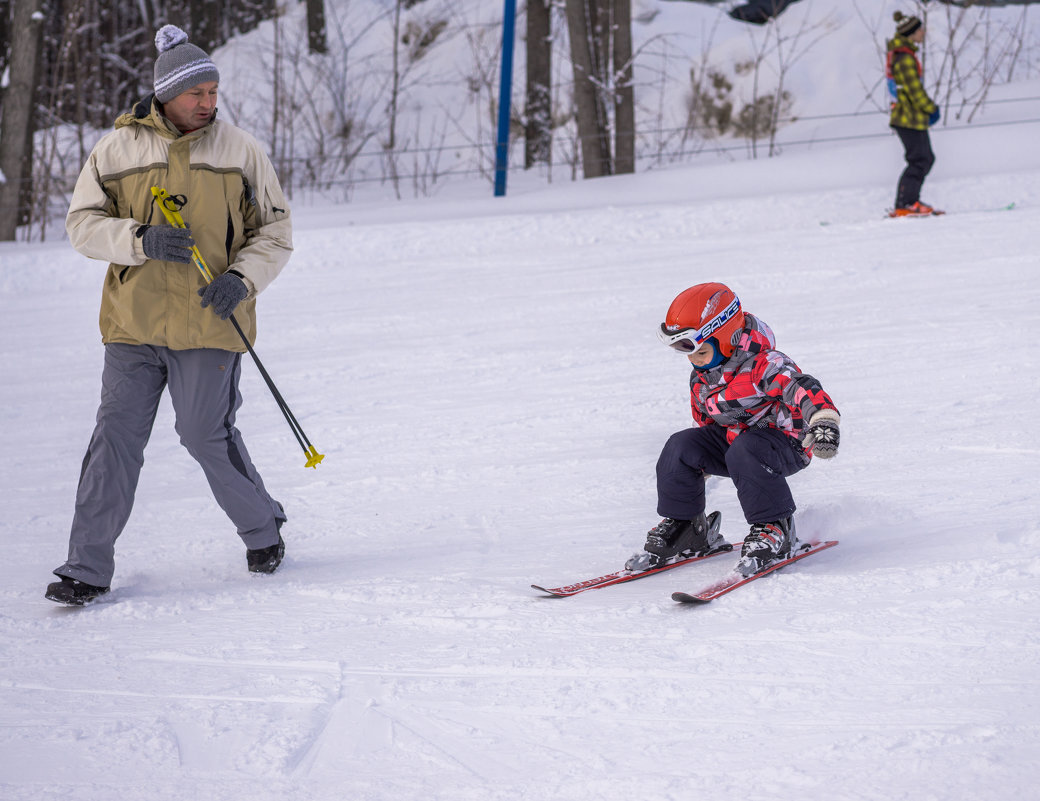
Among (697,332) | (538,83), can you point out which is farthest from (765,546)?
(538,83)

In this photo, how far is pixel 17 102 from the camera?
11141mm

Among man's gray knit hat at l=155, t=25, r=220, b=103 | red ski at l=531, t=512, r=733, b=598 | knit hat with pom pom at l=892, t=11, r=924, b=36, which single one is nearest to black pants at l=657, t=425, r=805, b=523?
red ski at l=531, t=512, r=733, b=598

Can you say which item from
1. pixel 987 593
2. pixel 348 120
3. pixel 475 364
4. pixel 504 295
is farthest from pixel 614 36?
pixel 987 593

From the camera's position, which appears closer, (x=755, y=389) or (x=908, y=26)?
(x=755, y=389)

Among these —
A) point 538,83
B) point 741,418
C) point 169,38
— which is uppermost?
point 538,83

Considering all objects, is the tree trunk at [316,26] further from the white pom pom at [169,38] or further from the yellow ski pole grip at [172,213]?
the yellow ski pole grip at [172,213]

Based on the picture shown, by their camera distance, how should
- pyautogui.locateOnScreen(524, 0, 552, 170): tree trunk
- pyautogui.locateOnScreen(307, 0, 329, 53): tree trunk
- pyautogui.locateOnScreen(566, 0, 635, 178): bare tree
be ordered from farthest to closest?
1. pyautogui.locateOnScreen(307, 0, 329, 53): tree trunk
2. pyautogui.locateOnScreen(524, 0, 552, 170): tree trunk
3. pyautogui.locateOnScreen(566, 0, 635, 178): bare tree

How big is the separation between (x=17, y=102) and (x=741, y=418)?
10.2 metres

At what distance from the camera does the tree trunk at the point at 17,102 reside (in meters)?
11.1

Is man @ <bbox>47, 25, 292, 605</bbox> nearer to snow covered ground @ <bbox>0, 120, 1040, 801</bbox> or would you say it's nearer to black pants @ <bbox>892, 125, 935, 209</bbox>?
snow covered ground @ <bbox>0, 120, 1040, 801</bbox>

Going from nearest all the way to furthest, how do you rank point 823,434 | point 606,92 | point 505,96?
point 823,434, point 505,96, point 606,92

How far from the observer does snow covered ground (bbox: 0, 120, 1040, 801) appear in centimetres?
237

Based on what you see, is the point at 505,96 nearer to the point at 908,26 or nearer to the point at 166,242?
the point at 908,26

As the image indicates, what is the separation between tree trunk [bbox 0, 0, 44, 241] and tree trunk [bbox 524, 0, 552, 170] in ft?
19.9
